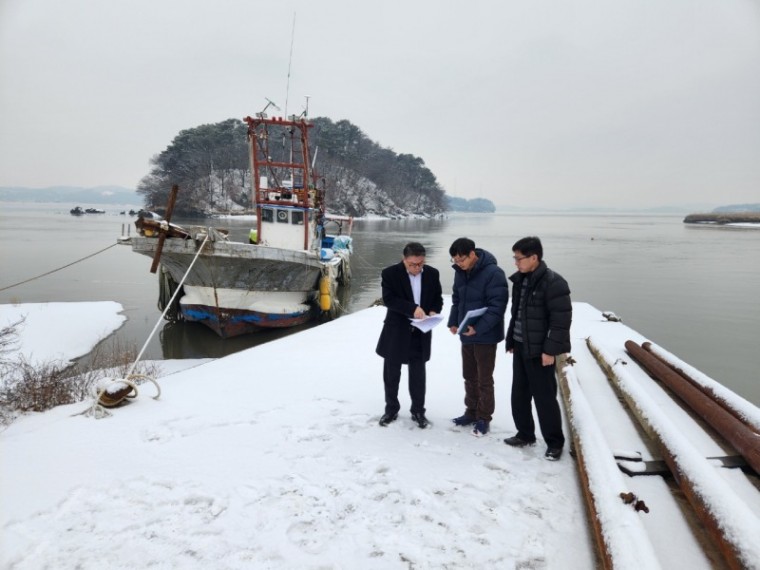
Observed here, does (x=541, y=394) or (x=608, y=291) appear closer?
(x=541, y=394)

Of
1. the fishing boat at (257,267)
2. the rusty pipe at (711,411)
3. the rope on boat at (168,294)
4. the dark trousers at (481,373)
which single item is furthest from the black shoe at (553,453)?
the rope on boat at (168,294)

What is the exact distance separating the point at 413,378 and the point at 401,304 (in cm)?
80

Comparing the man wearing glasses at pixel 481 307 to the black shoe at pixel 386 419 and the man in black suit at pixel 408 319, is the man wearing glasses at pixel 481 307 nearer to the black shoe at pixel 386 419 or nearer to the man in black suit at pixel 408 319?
the man in black suit at pixel 408 319

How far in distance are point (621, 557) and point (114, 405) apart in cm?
456

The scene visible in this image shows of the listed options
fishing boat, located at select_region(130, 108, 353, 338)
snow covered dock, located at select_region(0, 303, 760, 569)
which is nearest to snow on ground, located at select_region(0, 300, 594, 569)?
snow covered dock, located at select_region(0, 303, 760, 569)

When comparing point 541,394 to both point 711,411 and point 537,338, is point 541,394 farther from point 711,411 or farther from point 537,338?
point 711,411

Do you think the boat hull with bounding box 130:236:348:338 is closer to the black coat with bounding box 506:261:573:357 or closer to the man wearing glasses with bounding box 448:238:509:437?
the man wearing glasses with bounding box 448:238:509:437

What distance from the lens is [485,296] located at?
394 cm

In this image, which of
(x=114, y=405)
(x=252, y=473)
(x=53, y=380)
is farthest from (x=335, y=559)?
(x=53, y=380)

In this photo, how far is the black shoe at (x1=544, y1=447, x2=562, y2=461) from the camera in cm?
354

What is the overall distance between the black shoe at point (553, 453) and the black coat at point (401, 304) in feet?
4.38

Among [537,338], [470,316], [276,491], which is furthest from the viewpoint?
[470,316]

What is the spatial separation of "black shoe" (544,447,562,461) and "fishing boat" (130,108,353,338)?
8.83 metres

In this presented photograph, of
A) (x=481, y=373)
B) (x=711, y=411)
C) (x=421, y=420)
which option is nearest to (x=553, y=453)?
(x=481, y=373)
